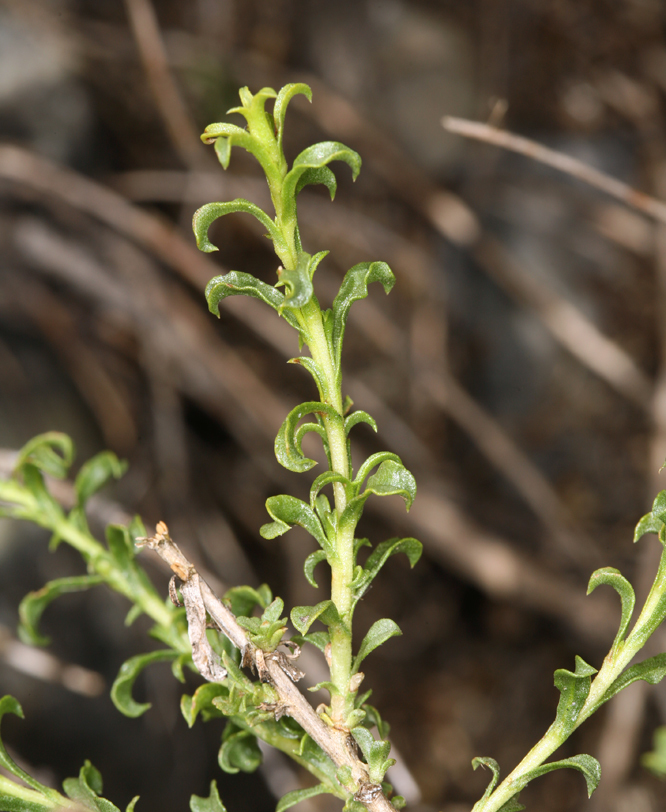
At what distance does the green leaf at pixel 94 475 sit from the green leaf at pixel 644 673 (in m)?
0.65

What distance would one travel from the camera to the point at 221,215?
1.92ft

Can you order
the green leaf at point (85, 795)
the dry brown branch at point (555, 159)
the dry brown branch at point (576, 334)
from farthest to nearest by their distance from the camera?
the dry brown branch at point (576, 334) → the dry brown branch at point (555, 159) → the green leaf at point (85, 795)

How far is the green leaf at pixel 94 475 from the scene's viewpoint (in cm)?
98

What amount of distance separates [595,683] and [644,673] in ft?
0.14

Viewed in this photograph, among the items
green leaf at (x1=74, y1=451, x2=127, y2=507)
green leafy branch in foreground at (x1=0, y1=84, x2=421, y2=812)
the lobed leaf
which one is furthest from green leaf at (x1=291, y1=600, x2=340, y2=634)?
green leaf at (x1=74, y1=451, x2=127, y2=507)

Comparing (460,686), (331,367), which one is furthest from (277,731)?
(460,686)

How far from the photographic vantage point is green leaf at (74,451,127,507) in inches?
38.4

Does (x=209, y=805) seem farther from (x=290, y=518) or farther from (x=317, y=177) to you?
(x=317, y=177)

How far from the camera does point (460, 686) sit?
2.82 metres

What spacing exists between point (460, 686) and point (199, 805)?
231 centimetres

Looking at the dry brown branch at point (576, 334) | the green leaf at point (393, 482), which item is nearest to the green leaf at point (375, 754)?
the green leaf at point (393, 482)

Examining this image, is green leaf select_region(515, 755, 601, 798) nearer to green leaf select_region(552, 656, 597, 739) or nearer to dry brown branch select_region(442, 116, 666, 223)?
green leaf select_region(552, 656, 597, 739)

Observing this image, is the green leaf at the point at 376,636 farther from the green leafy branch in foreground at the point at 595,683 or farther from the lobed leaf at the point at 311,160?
the lobed leaf at the point at 311,160

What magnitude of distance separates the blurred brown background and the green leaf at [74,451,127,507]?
64cm
